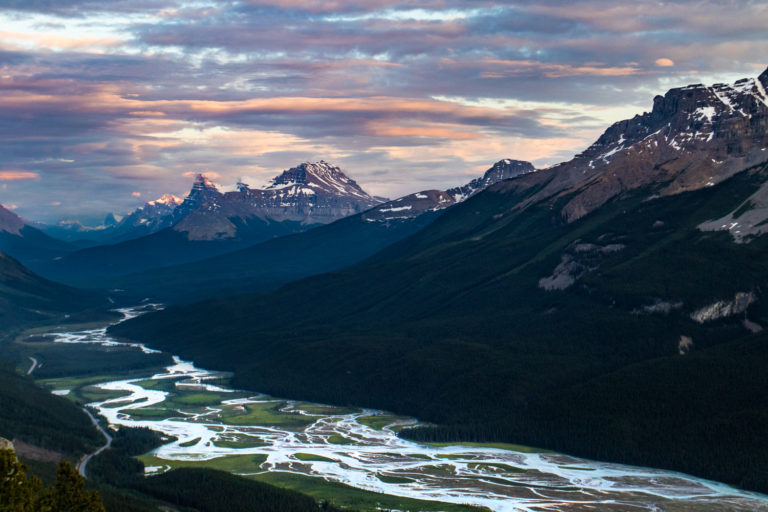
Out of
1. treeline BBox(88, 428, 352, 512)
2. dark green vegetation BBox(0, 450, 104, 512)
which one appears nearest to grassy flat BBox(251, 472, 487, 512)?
treeline BBox(88, 428, 352, 512)

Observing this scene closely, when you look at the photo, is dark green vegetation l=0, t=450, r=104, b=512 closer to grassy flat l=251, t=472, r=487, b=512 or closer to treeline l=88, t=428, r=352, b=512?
treeline l=88, t=428, r=352, b=512

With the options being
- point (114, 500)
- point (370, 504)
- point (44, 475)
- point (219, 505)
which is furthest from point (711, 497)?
point (44, 475)

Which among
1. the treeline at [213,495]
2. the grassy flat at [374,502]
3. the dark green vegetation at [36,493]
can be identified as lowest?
the grassy flat at [374,502]

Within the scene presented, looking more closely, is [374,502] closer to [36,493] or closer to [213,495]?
[213,495]

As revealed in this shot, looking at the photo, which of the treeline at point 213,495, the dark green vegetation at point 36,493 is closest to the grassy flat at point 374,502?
the treeline at point 213,495

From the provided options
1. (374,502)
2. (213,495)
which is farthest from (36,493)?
(374,502)

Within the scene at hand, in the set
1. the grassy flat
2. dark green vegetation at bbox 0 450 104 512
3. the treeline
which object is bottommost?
A: the grassy flat

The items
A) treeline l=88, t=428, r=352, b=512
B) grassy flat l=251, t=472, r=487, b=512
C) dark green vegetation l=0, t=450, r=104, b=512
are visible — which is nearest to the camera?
dark green vegetation l=0, t=450, r=104, b=512

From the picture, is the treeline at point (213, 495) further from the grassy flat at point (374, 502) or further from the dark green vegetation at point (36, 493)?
the dark green vegetation at point (36, 493)

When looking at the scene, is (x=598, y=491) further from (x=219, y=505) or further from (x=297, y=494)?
(x=219, y=505)
